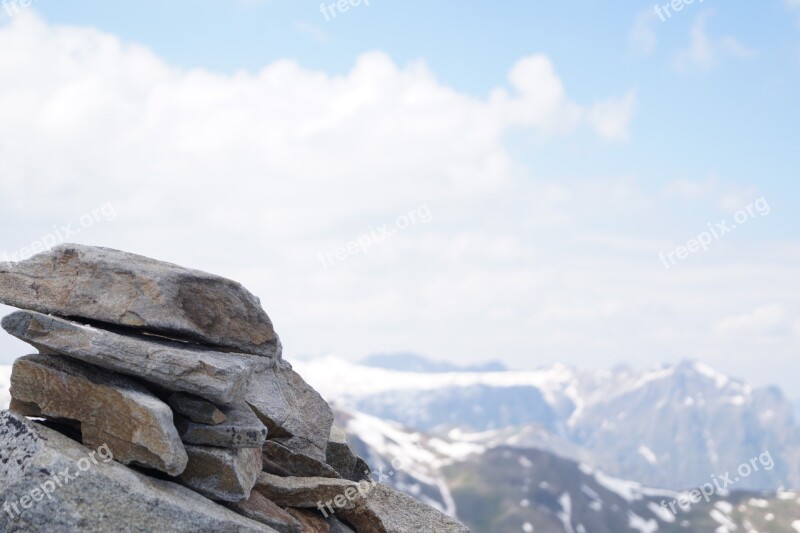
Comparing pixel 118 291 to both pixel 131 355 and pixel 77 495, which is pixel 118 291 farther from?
pixel 77 495

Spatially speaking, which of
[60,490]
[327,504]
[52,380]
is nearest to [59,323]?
[52,380]

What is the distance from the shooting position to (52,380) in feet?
53.8

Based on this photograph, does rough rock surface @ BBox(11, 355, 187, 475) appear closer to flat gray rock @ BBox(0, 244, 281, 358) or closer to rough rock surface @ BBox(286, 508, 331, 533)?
flat gray rock @ BBox(0, 244, 281, 358)

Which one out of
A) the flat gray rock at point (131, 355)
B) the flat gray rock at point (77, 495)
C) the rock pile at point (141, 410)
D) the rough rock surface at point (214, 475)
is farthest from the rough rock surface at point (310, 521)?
the flat gray rock at point (131, 355)

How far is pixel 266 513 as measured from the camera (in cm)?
1758

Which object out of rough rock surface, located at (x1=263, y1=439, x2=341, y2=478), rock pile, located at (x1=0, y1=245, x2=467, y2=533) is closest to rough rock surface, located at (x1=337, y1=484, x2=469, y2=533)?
rock pile, located at (x1=0, y1=245, x2=467, y2=533)

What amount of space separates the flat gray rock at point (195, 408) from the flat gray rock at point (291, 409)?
2410 millimetres

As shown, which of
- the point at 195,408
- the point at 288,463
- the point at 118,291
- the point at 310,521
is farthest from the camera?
the point at 288,463

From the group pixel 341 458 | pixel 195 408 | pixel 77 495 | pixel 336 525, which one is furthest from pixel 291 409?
pixel 77 495

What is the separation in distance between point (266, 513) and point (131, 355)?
4.88 metres

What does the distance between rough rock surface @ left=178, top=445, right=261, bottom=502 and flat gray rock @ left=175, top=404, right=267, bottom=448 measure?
0.18 metres

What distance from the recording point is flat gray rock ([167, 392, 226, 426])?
16.9 m

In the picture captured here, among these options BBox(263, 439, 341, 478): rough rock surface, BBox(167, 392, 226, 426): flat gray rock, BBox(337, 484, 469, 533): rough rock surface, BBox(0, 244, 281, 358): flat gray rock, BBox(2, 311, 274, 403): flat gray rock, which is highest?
BBox(0, 244, 281, 358): flat gray rock

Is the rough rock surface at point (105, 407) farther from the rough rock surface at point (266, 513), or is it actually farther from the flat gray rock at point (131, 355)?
the rough rock surface at point (266, 513)
